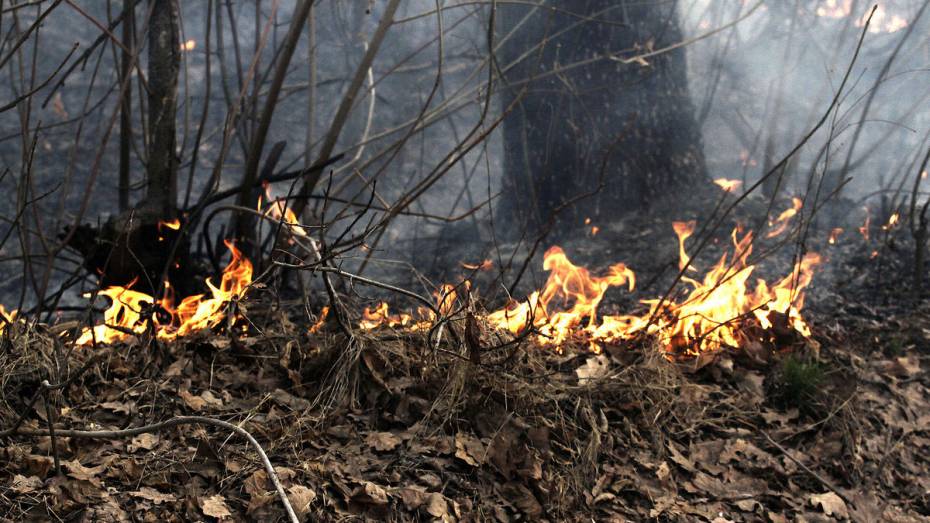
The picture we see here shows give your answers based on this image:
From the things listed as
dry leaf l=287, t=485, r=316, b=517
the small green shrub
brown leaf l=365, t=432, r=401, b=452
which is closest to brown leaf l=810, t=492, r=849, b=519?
the small green shrub

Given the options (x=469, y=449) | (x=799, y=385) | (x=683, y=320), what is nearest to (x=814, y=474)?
(x=799, y=385)

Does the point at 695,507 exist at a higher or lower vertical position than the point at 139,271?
lower

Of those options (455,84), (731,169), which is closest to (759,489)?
(731,169)

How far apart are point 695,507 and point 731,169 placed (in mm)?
8479

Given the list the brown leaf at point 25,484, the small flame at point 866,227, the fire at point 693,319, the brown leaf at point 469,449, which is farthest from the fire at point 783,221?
the brown leaf at point 25,484

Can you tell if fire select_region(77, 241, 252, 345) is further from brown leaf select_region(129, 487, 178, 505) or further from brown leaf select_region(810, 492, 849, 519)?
brown leaf select_region(810, 492, 849, 519)

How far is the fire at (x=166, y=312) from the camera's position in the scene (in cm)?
327

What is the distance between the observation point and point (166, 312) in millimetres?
3957

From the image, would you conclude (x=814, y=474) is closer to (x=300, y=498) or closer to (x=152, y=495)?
(x=300, y=498)

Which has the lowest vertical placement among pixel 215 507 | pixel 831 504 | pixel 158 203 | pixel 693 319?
pixel 831 504

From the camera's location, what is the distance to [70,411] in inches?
102

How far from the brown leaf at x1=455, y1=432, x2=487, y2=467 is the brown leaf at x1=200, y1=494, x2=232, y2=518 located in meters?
0.83

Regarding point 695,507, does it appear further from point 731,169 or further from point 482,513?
point 731,169

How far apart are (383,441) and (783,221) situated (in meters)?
4.23
